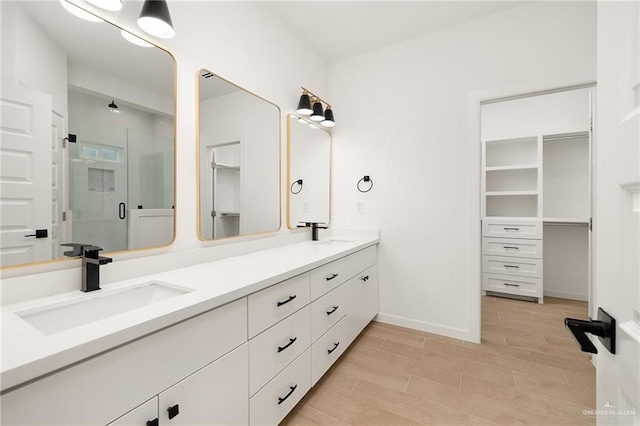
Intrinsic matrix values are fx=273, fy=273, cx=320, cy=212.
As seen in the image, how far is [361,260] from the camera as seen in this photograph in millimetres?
2365

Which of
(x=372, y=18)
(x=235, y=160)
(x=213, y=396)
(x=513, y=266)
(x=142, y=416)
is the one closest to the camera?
(x=142, y=416)

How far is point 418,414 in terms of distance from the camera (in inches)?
59.8

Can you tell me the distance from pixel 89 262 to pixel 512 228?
408cm

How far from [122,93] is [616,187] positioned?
173 cm

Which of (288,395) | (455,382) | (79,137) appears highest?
(79,137)

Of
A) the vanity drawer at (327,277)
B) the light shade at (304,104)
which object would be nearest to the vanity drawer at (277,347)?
the vanity drawer at (327,277)

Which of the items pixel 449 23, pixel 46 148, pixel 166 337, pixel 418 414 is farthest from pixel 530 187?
pixel 46 148

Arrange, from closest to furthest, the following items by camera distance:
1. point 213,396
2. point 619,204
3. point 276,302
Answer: point 619,204, point 213,396, point 276,302

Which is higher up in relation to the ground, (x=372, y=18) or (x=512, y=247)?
(x=372, y=18)

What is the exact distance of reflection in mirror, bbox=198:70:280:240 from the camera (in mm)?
1647

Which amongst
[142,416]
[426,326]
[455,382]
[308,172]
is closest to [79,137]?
[142,416]

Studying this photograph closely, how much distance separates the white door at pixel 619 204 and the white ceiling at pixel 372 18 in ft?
6.78

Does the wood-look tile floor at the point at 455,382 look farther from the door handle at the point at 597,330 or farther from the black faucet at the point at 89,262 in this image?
the door handle at the point at 597,330

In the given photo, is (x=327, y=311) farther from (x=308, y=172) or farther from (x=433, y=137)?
(x=433, y=137)
